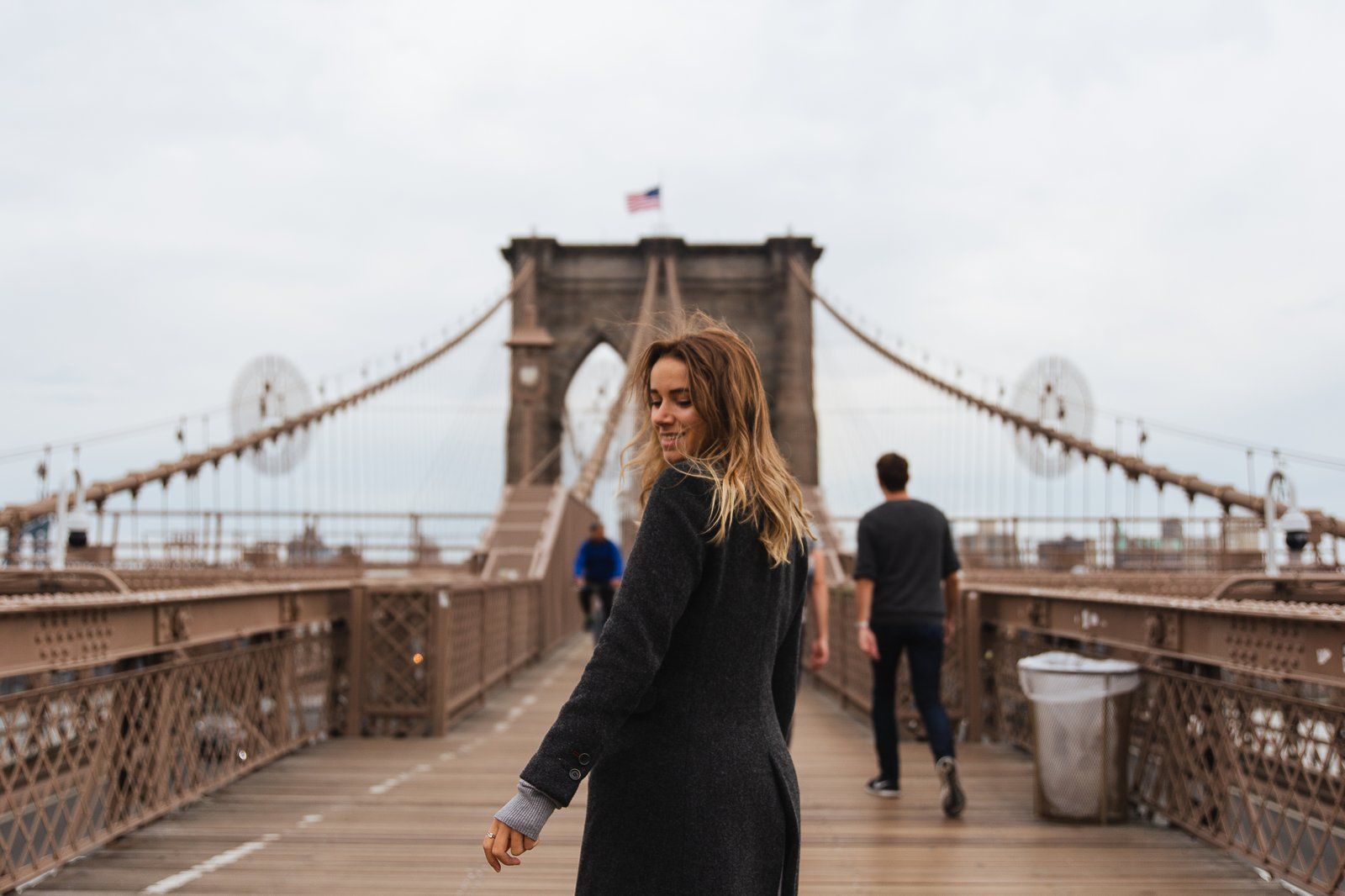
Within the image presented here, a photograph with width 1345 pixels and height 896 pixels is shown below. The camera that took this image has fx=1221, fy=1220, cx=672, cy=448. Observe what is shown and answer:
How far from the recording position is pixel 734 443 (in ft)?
6.52

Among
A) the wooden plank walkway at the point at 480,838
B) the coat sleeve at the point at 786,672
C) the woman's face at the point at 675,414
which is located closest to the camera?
the woman's face at the point at 675,414

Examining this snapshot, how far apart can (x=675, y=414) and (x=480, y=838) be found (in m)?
3.44

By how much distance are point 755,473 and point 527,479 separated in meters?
24.9

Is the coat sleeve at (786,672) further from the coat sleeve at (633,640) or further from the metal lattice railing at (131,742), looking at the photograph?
the metal lattice railing at (131,742)

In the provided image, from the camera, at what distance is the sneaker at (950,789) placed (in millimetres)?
5254

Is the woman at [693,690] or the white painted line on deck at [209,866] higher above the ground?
the woman at [693,690]

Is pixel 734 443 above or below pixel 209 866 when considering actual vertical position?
above

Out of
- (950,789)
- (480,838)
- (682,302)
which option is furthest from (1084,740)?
(682,302)

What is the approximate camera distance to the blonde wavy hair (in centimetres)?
192

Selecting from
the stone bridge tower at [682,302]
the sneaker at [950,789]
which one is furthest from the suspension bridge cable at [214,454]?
the sneaker at [950,789]

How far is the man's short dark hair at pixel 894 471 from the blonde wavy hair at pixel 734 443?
3570mm

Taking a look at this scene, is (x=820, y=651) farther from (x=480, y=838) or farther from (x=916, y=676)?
(x=480, y=838)

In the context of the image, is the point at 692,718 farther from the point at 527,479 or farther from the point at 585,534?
the point at 527,479

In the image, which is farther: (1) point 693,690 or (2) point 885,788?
(2) point 885,788
